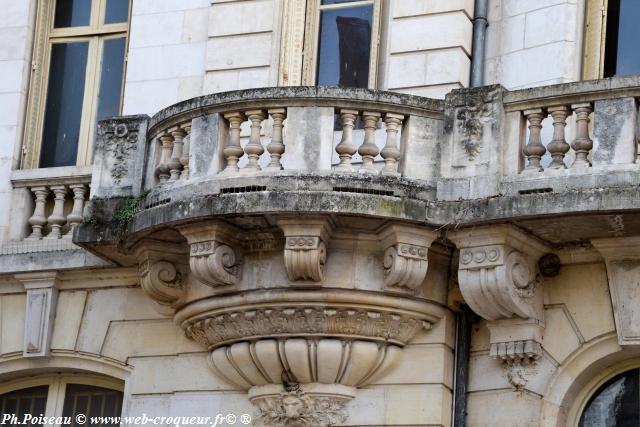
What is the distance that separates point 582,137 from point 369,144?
1778 millimetres

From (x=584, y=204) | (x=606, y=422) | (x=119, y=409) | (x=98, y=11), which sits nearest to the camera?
(x=584, y=204)

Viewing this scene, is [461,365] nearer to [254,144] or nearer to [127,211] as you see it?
[254,144]

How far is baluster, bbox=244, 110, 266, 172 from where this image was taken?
49.8 ft

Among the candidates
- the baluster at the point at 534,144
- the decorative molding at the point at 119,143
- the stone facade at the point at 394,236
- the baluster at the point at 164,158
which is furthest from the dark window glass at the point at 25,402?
the baluster at the point at 534,144

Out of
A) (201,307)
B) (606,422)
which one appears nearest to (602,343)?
(606,422)

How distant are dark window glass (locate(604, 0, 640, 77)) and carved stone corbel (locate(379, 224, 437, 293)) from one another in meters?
2.57

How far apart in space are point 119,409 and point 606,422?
466 centimetres

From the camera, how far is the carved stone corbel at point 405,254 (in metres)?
14.9

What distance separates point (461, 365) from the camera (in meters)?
15.4

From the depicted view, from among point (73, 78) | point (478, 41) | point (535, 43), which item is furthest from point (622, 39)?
point (73, 78)

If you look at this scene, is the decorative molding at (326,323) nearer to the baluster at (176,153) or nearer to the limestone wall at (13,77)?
the baluster at (176,153)

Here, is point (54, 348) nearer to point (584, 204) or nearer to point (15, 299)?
point (15, 299)

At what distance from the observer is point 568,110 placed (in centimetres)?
1470

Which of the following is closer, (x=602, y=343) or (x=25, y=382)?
(x=602, y=343)
